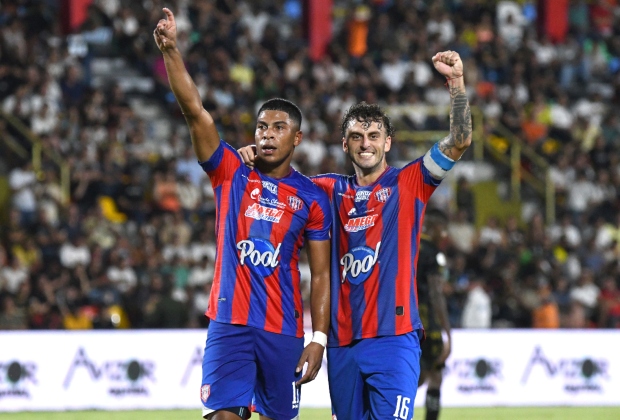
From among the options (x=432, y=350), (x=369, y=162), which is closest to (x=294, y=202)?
(x=369, y=162)

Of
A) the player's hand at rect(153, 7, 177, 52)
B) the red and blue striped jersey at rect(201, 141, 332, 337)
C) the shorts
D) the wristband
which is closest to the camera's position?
the player's hand at rect(153, 7, 177, 52)

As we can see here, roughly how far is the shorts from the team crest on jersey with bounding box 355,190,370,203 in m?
3.72

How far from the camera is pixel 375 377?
264 inches

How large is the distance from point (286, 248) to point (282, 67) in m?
15.3

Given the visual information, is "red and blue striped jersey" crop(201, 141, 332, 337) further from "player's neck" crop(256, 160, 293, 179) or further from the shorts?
the shorts

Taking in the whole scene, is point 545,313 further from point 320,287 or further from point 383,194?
point 320,287

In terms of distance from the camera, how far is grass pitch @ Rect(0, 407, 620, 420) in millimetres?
13078

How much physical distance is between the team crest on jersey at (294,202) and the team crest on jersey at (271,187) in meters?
0.10

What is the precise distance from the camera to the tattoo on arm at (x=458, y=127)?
266 inches

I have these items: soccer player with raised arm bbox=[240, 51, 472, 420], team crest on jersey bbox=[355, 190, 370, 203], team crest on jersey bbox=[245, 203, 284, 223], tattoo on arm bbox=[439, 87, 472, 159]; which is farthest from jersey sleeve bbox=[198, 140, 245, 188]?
tattoo on arm bbox=[439, 87, 472, 159]

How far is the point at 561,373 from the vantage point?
607 inches

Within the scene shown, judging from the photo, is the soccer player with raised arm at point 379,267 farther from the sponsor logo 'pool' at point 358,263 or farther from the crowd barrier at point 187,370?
Answer: the crowd barrier at point 187,370

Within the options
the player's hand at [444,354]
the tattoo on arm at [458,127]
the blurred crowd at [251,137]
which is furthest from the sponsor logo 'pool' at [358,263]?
the blurred crowd at [251,137]

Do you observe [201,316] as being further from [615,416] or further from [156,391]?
[615,416]
